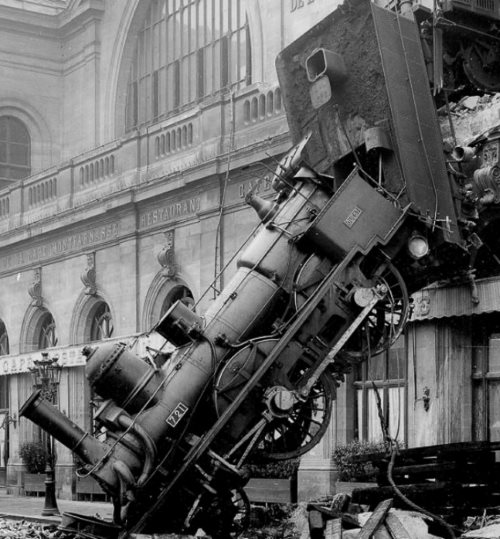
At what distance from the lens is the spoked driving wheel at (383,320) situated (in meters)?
13.4

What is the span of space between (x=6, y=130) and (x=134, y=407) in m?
26.2

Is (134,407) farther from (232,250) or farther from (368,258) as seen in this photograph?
(232,250)

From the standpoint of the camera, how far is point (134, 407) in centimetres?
1336

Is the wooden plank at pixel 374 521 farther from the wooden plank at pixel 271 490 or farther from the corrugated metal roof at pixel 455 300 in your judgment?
the wooden plank at pixel 271 490

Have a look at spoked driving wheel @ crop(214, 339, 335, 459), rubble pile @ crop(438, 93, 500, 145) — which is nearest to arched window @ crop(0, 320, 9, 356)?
rubble pile @ crop(438, 93, 500, 145)

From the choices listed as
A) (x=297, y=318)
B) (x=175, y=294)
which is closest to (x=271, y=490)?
(x=175, y=294)

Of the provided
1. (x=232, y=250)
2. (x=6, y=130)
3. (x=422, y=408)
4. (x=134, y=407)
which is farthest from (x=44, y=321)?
(x=134, y=407)

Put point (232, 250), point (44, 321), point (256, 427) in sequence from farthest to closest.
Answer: point (44, 321) < point (232, 250) < point (256, 427)

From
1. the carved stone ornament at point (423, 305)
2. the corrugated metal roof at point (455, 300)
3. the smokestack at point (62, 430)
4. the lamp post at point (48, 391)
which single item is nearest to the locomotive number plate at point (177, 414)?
the smokestack at point (62, 430)

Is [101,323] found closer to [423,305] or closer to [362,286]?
[423,305]

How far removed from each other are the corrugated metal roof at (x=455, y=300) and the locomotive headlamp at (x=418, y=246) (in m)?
4.88

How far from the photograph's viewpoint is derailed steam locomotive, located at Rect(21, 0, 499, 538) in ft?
43.0

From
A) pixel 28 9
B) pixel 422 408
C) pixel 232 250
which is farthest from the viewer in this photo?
pixel 28 9

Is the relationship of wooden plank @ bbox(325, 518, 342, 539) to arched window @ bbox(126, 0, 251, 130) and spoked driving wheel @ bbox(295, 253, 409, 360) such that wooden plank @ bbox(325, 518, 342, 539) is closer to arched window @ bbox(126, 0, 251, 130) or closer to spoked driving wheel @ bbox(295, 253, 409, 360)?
spoked driving wheel @ bbox(295, 253, 409, 360)
